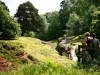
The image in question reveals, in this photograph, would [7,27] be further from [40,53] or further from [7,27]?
[40,53]

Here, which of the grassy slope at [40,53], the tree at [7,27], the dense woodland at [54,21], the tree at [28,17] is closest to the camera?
the grassy slope at [40,53]

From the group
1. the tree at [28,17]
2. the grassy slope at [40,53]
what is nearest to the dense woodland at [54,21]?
the tree at [28,17]

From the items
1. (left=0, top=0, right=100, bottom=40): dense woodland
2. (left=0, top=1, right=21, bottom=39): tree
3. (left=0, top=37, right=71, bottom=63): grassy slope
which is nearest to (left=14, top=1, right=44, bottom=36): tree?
(left=0, top=0, right=100, bottom=40): dense woodland

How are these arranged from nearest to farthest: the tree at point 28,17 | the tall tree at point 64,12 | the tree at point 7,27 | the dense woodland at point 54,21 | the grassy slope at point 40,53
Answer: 1. the grassy slope at point 40,53
2. the tree at point 7,27
3. the dense woodland at point 54,21
4. the tree at point 28,17
5. the tall tree at point 64,12

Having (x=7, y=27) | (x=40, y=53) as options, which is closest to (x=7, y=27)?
(x=7, y=27)

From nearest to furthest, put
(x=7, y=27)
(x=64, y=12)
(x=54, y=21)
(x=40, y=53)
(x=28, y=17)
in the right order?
(x=40, y=53), (x=7, y=27), (x=28, y=17), (x=54, y=21), (x=64, y=12)

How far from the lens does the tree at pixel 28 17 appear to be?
69.8 metres

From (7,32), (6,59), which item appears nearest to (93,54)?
(6,59)

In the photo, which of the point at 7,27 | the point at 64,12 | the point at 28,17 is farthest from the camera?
the point at 64,12

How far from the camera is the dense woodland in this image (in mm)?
38569

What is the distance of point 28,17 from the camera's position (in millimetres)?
71500

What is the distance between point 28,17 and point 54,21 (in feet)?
85.4

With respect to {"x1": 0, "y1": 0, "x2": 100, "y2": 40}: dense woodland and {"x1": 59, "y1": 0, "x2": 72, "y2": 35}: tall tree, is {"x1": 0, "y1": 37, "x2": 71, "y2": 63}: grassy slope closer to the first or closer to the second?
{"x1": 0, "y1": 0, "x2": 100, "y2": 40}: dense woodland

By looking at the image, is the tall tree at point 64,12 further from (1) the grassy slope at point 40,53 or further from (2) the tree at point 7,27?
(1) the grassy slope at point 40,53
